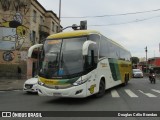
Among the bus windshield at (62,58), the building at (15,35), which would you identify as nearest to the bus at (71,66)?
the bus windshield at (62,58)

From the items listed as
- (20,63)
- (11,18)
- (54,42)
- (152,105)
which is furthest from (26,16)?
(152,105)

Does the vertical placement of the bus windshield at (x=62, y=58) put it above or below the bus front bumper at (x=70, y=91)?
above

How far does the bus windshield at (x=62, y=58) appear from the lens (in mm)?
13297

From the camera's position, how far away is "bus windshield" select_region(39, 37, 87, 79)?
43.6 ft

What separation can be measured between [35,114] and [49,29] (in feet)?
123

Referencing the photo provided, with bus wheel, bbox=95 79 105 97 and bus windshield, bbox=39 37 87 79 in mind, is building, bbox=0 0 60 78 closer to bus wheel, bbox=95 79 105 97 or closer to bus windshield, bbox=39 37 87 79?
bus wheel, bbox=95 79 105 97

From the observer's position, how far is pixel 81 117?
10.1 m

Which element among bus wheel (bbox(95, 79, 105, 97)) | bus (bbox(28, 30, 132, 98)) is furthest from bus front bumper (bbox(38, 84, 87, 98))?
bus wheel (bbox(95, 79, 105, 97))

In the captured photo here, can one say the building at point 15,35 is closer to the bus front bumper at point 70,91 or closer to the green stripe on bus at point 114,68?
the green stripe on bus at point 114,68

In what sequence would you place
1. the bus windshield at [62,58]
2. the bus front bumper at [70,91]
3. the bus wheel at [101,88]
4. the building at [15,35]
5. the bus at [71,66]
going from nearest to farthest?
the bus front bumper at [70,91]
the bus at [71,66]
the bus windshield at [62,58]
the bus wheel at [101,88]
the building at [15,35]

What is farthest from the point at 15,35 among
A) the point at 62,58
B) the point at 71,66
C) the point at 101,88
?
the point at 71,66

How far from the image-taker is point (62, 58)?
13.6m

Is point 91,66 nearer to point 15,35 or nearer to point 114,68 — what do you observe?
point 114,68

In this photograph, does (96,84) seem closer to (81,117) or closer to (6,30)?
(81,117)
